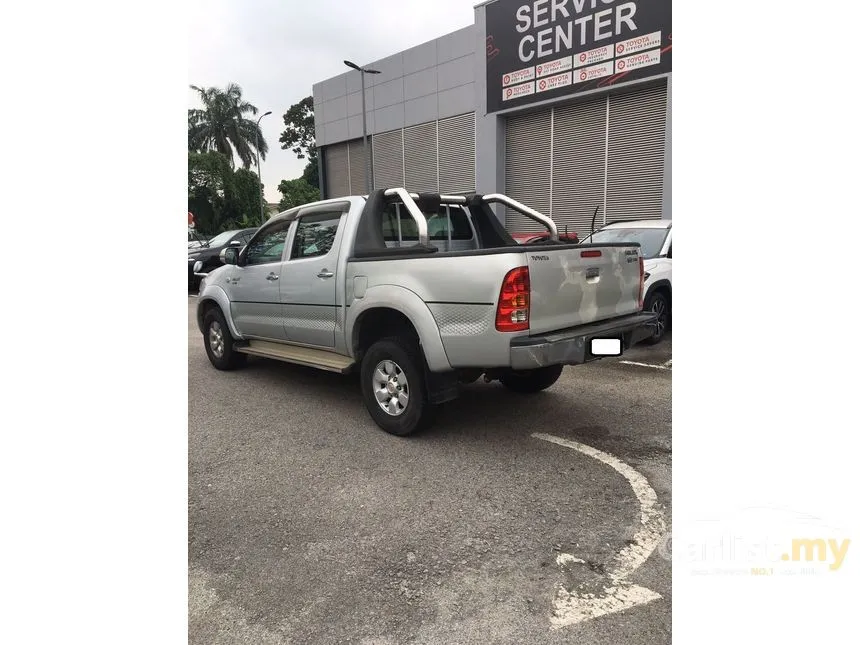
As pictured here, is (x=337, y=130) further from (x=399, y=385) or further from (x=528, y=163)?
(x=399, y=385)

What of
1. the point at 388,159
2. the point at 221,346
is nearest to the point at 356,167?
the point at 388,159

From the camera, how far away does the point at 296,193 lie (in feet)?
151

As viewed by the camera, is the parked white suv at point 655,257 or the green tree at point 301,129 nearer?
the parked white suv at point 655,257

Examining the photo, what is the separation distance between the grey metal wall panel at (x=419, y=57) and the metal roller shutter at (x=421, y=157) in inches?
78.3

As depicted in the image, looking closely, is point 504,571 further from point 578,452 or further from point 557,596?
point 578,452

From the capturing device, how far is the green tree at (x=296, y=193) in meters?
43.3

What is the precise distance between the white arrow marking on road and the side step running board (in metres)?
2.56

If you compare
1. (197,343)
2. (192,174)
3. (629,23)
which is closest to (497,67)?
(629,23)

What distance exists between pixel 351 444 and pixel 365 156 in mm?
21327

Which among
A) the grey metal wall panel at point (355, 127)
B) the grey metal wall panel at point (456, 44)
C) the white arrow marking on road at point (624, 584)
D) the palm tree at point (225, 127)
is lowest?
the white arrow marking on road at point (624, 584)

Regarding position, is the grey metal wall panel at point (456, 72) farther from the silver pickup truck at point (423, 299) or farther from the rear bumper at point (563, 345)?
the rear bumper at point (563, 345)

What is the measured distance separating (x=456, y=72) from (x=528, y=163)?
4.37 metres

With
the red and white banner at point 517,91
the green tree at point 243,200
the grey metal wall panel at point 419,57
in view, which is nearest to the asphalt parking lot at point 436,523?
the red and white banner at point 517,91

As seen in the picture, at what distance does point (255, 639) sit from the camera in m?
2.41
